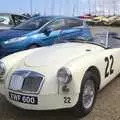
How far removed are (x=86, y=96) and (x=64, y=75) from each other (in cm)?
62

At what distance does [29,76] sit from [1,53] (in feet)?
15.3

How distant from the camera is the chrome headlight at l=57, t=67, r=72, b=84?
189 inches

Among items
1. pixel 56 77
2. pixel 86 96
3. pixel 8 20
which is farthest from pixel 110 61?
pixel 8 20

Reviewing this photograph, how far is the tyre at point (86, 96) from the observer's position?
16.3 feet

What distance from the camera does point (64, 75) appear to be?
4.84 metres

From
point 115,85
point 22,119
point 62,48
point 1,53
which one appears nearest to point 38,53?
point 62,48

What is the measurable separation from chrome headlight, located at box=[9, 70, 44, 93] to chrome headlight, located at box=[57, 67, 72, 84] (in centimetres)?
28

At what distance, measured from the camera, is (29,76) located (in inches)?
198

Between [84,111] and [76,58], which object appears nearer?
[84,111]

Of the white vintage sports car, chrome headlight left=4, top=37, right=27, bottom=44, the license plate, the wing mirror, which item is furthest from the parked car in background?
the license plate

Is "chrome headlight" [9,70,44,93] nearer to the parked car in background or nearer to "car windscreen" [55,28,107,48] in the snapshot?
"car windscreen" [55,28,107,48]

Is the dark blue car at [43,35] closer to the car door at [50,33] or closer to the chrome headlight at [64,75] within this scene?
the car door at [50,33]

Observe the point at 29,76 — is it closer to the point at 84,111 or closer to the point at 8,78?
the point at 8,78

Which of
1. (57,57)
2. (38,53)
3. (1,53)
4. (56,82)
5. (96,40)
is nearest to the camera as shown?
(56,82)
